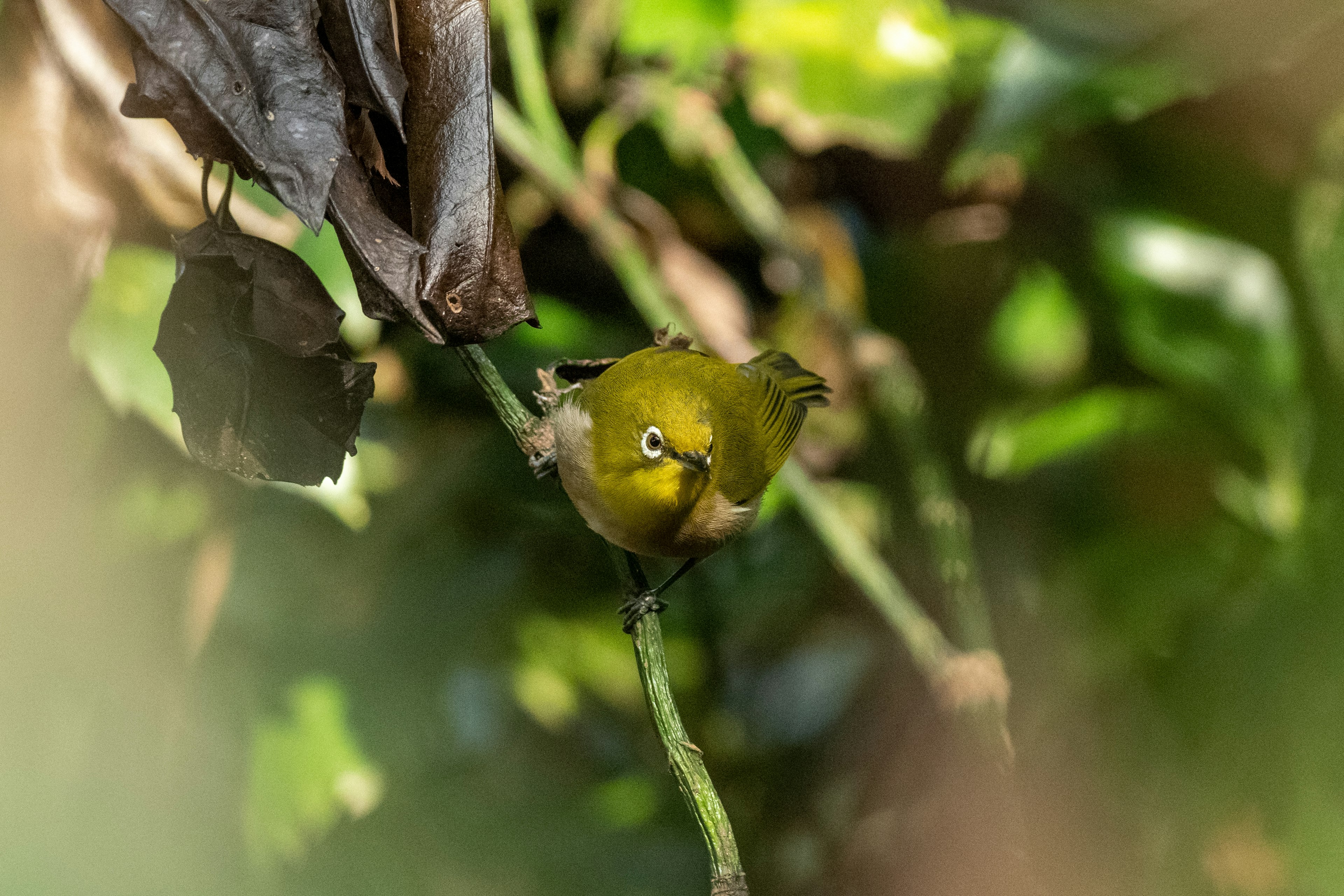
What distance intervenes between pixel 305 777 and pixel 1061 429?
941 millimetres

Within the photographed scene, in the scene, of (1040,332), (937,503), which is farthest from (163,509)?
(1040,332)

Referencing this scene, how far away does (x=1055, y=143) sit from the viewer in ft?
3.44

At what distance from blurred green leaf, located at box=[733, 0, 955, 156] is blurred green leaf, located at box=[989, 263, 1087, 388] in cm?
24

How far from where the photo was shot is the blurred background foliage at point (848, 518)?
890 millimetres

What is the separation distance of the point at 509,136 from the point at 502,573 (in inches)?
19.0

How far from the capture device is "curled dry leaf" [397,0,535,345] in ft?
1.47

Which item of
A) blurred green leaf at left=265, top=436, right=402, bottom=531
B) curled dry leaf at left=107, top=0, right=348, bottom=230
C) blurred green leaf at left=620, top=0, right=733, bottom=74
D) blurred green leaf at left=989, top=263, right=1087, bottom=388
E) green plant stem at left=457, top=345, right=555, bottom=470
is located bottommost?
blurred green leaf at left=265, top=436, right=402, bottom=531

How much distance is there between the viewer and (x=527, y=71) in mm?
923

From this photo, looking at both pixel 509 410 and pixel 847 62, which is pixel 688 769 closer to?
pixel 509 410

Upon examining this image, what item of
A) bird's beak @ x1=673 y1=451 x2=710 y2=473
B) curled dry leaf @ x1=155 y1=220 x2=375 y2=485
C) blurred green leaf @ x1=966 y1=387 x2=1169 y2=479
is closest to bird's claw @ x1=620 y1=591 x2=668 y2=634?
bird's beak @ x1=673 y1=451 x2=710 y2=473

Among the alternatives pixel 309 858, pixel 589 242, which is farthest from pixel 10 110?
pixel 309 858

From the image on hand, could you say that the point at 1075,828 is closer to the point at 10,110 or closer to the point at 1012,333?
the point at 1012,333

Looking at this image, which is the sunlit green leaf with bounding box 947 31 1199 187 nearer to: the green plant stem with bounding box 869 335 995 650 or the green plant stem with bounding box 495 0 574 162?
the green plant stem with bounding box 869 335 995 650

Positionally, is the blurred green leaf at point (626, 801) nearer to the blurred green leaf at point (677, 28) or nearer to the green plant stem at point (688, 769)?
the green plant stem at point (688, 769)
